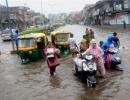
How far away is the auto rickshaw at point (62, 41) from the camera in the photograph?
857 inches

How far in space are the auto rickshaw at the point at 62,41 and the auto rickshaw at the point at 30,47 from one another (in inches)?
60.4

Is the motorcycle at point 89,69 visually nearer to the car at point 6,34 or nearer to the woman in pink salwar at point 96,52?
the woman in pink salwar at point 96,52

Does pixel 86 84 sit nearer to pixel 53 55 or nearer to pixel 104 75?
pixel 104 75

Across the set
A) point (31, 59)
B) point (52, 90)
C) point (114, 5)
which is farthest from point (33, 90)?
point (114, 5)

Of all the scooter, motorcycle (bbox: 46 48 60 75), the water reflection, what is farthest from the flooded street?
motorcycle (bbox: 46 48 60 75)

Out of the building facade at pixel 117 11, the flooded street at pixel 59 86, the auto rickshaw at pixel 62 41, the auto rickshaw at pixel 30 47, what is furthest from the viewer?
the building facade at pixel 117 11

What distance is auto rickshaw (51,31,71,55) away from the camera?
71.4 ft

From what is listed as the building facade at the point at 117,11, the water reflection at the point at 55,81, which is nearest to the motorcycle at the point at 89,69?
the water reflection at the point at 55,81

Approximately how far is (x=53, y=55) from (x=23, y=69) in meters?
4.12

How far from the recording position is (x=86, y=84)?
40.6ft

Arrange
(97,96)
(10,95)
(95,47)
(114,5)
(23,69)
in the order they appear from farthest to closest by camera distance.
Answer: (114,5), (23,69), (95,47), (10,95), (97,96)

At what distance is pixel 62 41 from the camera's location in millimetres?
22234

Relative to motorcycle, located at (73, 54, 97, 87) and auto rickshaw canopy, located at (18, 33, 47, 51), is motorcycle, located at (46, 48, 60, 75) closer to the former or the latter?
motorcycle, located at (73, 54, 97, 87)

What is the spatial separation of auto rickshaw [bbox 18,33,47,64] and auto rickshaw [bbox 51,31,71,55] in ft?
5.03
